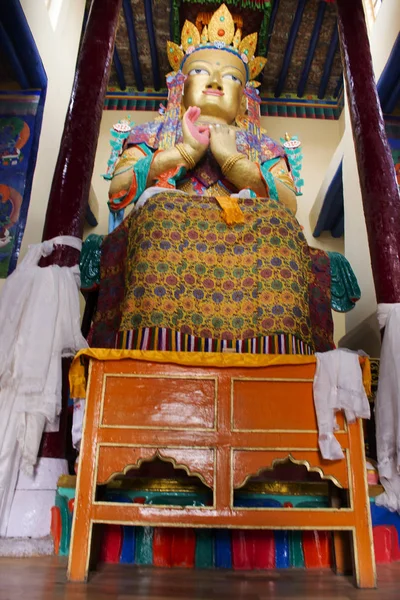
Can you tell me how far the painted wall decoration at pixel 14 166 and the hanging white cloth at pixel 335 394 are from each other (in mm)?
2035

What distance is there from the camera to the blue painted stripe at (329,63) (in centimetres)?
477

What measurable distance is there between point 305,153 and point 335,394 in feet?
13.6

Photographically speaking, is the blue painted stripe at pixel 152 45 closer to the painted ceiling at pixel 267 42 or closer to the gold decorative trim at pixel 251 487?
the painted ceiling at pixel 267 42

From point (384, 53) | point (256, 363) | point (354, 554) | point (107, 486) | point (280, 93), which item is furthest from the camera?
point (280, 93)

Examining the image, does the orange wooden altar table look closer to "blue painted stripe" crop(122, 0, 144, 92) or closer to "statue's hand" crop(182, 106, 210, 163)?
"statue's hand" crop(182, 106, 210, 163)

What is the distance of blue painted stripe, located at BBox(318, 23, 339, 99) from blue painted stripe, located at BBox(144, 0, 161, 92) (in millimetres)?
1674

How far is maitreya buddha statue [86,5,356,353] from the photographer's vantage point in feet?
7.16

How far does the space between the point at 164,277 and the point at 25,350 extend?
0.66 meters

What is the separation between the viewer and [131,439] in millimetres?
1512

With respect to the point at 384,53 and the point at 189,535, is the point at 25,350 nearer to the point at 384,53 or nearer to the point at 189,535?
the point at 189,535

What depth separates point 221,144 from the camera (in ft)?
10.1

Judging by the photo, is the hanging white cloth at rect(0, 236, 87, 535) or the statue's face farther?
the statue's face

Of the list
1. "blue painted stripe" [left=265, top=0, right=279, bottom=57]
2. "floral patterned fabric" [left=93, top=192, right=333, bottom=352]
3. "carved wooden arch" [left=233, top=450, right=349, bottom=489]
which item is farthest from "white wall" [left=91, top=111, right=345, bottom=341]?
"carved wooden arch" [left=233, top=450, right=349, bottom=489]

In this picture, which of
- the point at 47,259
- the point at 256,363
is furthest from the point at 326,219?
the point at 256,363
